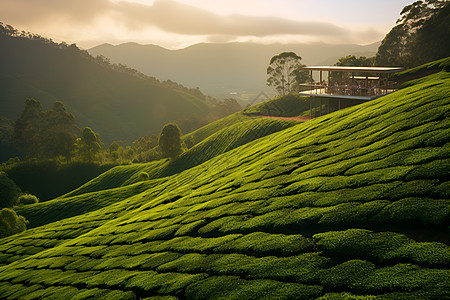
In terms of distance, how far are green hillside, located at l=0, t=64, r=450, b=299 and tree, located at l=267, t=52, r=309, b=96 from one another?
101569mm

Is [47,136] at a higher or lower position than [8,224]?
higher

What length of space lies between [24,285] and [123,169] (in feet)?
174

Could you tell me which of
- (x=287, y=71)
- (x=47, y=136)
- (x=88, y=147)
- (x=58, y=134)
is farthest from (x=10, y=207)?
(x=287, y=71)

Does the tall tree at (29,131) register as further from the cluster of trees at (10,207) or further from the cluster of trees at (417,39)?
the cluster of trees at (417,39)

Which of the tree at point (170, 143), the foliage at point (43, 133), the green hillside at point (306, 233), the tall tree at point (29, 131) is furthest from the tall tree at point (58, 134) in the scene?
the green hillside at point (306, 233)

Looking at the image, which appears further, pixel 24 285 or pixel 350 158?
pixel 24 285

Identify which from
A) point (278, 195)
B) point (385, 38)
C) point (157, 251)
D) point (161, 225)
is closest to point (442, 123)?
point (278, 195)

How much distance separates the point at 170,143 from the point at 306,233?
5474 cm

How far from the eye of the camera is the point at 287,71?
125500mm

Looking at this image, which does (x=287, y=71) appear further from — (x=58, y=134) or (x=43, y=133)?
(x=43, y=133)

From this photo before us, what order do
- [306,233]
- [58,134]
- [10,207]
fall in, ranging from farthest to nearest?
1. [58,134]
2. [10,207]
3. [306,233]

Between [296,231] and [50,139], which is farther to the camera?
[50,139]

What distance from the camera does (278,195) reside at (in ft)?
58.4

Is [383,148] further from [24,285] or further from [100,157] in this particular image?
[100,157]
